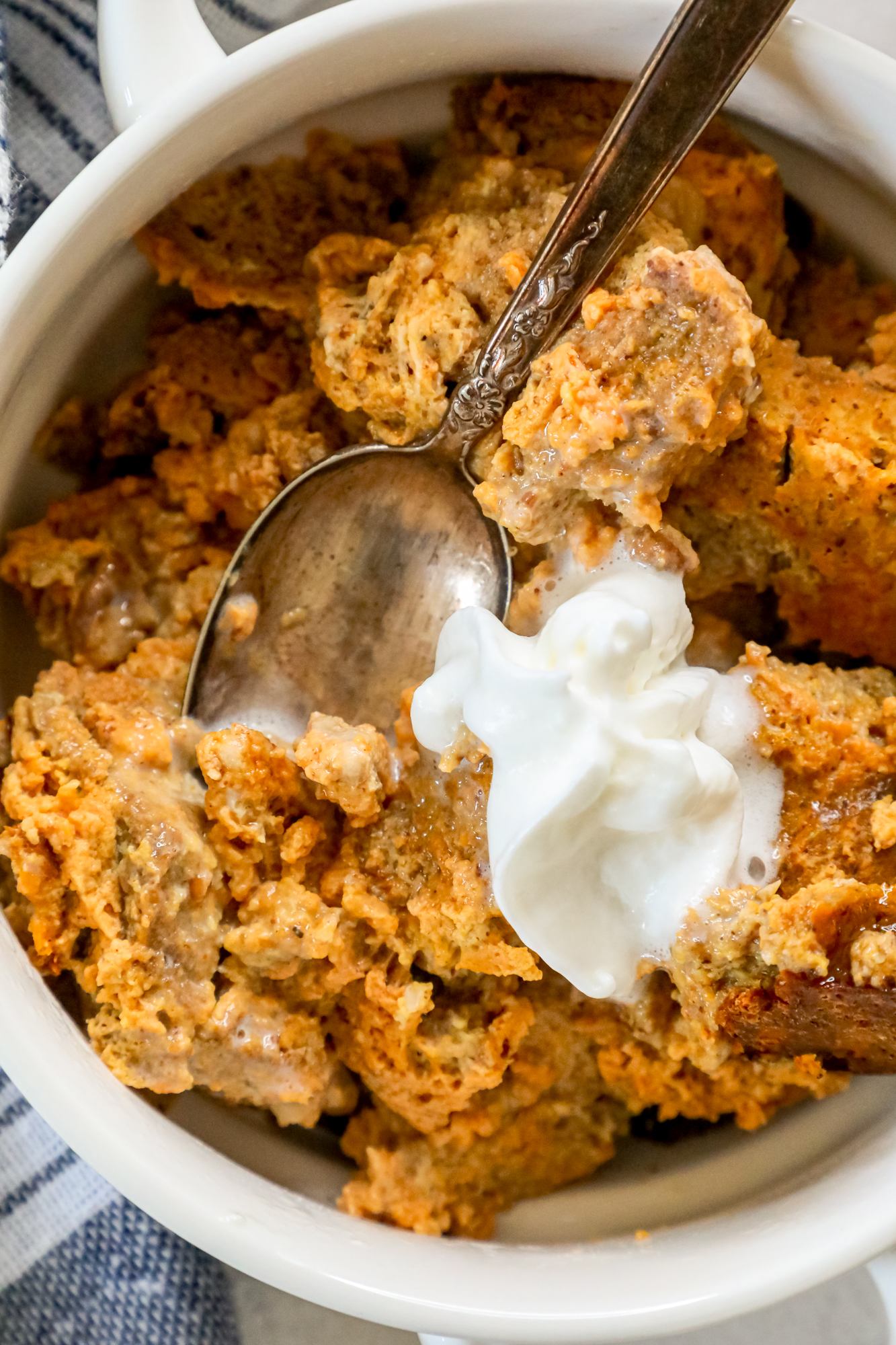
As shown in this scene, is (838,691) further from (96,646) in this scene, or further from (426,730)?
(96,646)

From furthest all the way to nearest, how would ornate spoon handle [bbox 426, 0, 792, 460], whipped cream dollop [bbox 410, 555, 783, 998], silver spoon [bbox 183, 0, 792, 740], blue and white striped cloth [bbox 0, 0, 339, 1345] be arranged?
1. blue and white striped cloth [bbox 0, 0, 339, 1345]
2. silver spoon [bbox 183, 0, 792, 740]
3. whipped cream dollop [bbox 410, 555, 783, 998]
4. ornate spoon handle [bbox 426, 0, 792, 460]

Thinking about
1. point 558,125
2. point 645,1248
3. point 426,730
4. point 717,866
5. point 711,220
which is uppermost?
point 558,125

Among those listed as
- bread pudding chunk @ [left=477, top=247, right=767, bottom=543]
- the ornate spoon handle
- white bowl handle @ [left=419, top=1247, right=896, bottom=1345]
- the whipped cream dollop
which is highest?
the ornate spoon handle

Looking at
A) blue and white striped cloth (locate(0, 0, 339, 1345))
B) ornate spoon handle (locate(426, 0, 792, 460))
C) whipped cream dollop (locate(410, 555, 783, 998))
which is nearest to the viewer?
ornate spoon handle (locate(426, 0, 792, 460))

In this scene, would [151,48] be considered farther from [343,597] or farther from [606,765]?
[606,765]

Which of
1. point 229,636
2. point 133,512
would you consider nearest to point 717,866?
point 229,636

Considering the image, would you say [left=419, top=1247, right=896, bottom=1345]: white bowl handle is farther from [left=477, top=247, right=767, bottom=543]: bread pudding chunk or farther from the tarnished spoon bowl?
[left=477, top=247, right=767, bottom=543]: bread pudding chunk

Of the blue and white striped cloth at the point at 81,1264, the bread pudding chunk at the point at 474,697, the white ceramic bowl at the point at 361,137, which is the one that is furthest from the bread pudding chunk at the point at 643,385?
the blue and white striped cloth at the point at 81,1264

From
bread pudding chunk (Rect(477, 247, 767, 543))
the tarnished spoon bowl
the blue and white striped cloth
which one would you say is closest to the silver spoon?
the tarnished spoon bowl
